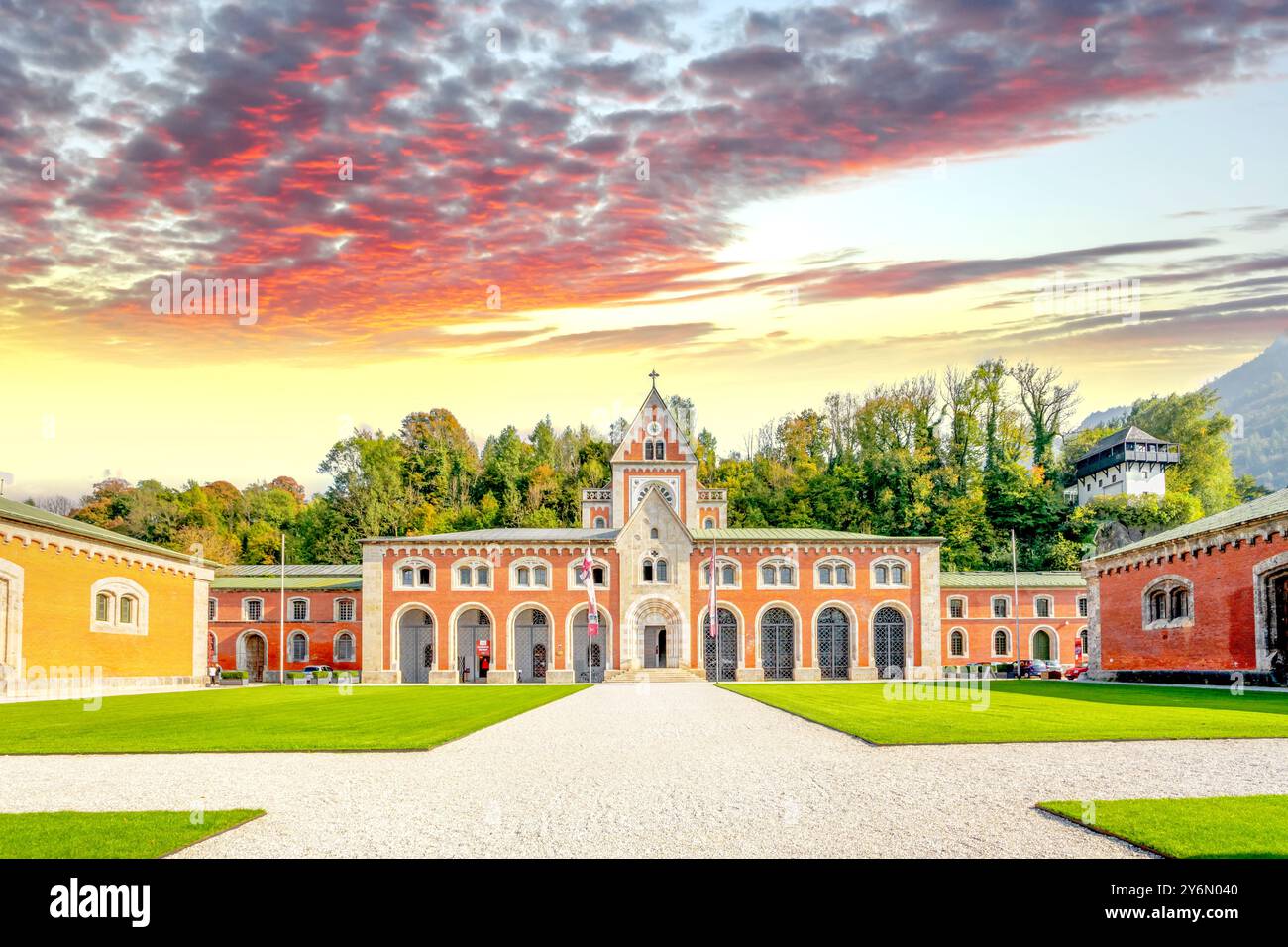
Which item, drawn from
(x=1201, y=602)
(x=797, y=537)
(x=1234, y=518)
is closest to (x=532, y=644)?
(x=797, y=537)

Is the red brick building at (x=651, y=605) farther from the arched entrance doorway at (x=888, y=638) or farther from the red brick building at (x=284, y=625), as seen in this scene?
the red brick building at (x=284, y=625)

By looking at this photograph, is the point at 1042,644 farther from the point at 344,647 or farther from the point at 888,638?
the point at 344,647

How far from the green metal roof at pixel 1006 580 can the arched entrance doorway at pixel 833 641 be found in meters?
8.92

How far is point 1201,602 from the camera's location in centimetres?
3978

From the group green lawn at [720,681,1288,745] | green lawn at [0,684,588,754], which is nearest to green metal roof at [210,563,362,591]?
green lawn at [0,684,588,754]

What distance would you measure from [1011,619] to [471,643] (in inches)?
1298

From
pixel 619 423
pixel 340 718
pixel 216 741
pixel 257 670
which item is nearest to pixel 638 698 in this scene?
pixel 340 718

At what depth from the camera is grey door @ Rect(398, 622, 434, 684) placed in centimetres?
5950

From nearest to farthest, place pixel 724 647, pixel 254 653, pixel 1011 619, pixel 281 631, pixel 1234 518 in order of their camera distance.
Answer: pixel 1234 518, pixel 724 647, pixel 281 631, pixel 254 653, pixel 1011 619

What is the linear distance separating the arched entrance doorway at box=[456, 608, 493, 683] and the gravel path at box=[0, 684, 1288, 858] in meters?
39.2

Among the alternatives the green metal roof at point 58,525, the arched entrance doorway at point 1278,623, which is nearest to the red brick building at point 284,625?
the green metal roof at point 58,525

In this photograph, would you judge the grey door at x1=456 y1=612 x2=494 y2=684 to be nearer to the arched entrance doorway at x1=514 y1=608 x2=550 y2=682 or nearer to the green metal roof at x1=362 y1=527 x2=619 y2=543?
the arched entrance doorway at x1=514 y1=608 x2=550 y2=682
